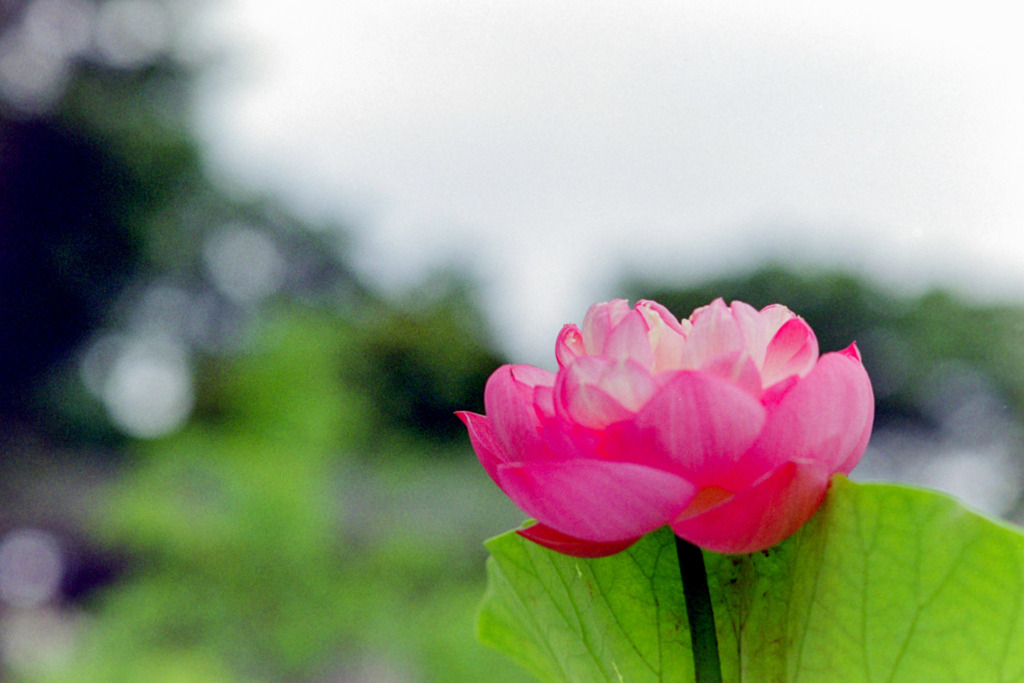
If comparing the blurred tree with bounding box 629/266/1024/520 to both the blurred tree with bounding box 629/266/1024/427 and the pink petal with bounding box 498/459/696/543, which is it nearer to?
the blurred tree with bounding box 629/266/1024/427

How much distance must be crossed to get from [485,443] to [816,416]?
6 cm

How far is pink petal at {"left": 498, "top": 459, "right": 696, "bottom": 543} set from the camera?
0.13 metres

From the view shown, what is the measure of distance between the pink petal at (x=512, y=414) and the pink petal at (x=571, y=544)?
15 millimetres

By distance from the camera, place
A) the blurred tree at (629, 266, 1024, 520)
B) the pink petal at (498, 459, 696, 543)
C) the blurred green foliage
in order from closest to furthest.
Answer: the pink petal at (498, 459, 696, 543) < the blurred green foliage < the blurred tree at (629, 266, 1024, 520)

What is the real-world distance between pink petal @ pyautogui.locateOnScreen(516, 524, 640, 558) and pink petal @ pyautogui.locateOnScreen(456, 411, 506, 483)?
1cm

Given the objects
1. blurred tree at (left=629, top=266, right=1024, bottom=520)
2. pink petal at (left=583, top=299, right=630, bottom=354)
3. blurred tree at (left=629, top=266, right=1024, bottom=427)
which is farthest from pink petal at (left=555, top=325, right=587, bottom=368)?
blurred tree at (left=629, top=266, right=1024, bottom=427)

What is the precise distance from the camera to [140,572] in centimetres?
284

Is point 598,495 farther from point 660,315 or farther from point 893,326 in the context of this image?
point 893,326

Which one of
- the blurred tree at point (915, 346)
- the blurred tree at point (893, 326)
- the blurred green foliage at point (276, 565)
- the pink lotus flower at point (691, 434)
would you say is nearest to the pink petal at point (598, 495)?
the pink lotus flower at point (691, 434)

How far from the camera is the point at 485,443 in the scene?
0.17 m

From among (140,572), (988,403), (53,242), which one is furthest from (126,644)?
(988,403)

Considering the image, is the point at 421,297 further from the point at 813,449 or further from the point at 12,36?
the point at 813,449

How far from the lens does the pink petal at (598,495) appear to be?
134 mm

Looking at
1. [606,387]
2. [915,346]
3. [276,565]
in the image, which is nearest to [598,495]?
[606,387]
